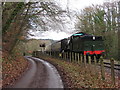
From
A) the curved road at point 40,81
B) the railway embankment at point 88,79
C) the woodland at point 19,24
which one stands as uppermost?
the woodland at point 19,24

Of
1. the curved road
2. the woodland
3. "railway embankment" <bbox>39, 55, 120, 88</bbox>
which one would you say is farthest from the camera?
the woodland

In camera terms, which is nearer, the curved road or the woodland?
the curved road

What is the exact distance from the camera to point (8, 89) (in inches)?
319

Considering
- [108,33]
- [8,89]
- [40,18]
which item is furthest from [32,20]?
[108,33]

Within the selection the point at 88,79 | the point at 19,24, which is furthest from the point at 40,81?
the point at 19,24

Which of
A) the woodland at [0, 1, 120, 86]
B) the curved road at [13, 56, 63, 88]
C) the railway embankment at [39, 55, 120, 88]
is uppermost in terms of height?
the woodland at [0, 1, 120, 86]

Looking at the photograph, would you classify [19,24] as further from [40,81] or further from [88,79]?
[88,79]

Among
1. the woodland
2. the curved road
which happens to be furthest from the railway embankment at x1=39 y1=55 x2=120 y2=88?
the woodland

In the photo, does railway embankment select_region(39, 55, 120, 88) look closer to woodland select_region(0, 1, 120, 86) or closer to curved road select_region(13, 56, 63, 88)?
curved road select_region(13, 56, 63, 88)

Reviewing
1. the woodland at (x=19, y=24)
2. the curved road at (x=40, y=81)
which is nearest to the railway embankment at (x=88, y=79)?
the curved road at (x=40, y=81)

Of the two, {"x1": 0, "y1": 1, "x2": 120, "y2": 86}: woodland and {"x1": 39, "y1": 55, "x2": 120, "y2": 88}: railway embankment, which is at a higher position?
{"x1": 0, "y1": 1, "x2": 120, "y2": 86}: woodland

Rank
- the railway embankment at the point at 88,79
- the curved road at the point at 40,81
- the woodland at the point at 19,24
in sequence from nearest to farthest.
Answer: the railway embankment at the point at 88,79 < the curved road at the point at 40,81 < the woodland at the point at 19,24

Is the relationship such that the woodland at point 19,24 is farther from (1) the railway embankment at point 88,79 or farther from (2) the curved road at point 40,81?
(1) the railway embankment at point 88,79

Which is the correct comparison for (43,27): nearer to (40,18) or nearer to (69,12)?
(40,18)
